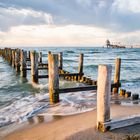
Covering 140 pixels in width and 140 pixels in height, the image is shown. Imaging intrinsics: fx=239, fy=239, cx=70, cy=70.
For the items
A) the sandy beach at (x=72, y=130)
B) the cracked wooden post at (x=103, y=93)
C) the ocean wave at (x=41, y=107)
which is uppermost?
the cracked wooden post at (x=103, y=93)

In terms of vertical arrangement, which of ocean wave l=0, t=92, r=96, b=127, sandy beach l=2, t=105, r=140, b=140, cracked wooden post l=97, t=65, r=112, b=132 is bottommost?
ocean wave l=0, t=92, r=96, b=127

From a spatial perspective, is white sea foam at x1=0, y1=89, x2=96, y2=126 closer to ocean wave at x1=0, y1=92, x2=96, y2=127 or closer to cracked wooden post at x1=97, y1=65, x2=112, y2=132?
ocean wave at x1=0, y1=92, x2=96, y2=127

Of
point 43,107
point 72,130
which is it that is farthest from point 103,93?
point 43,107

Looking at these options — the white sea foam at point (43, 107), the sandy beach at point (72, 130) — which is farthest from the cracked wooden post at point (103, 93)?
the white sea foam at point (43, 107)

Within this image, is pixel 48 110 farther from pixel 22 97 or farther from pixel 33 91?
pixel 33 91

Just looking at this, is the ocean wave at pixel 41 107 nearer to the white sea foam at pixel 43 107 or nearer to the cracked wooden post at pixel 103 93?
the white sea foam at pixel 43 107

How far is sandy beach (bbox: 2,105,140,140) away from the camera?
5.58m

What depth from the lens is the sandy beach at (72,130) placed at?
5.58m

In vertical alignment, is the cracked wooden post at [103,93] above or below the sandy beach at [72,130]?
above

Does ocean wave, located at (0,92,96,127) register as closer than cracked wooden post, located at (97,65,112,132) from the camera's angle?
No

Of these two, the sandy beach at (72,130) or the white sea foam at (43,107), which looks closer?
the sandy beach at (72,130)

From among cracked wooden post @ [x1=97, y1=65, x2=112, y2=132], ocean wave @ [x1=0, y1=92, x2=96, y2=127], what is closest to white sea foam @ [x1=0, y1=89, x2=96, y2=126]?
ocean wave @ [x1=0, y1=92, x2=96, y2=127]

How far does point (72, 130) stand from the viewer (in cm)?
604

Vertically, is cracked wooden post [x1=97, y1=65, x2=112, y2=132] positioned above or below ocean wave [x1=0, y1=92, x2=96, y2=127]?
above
